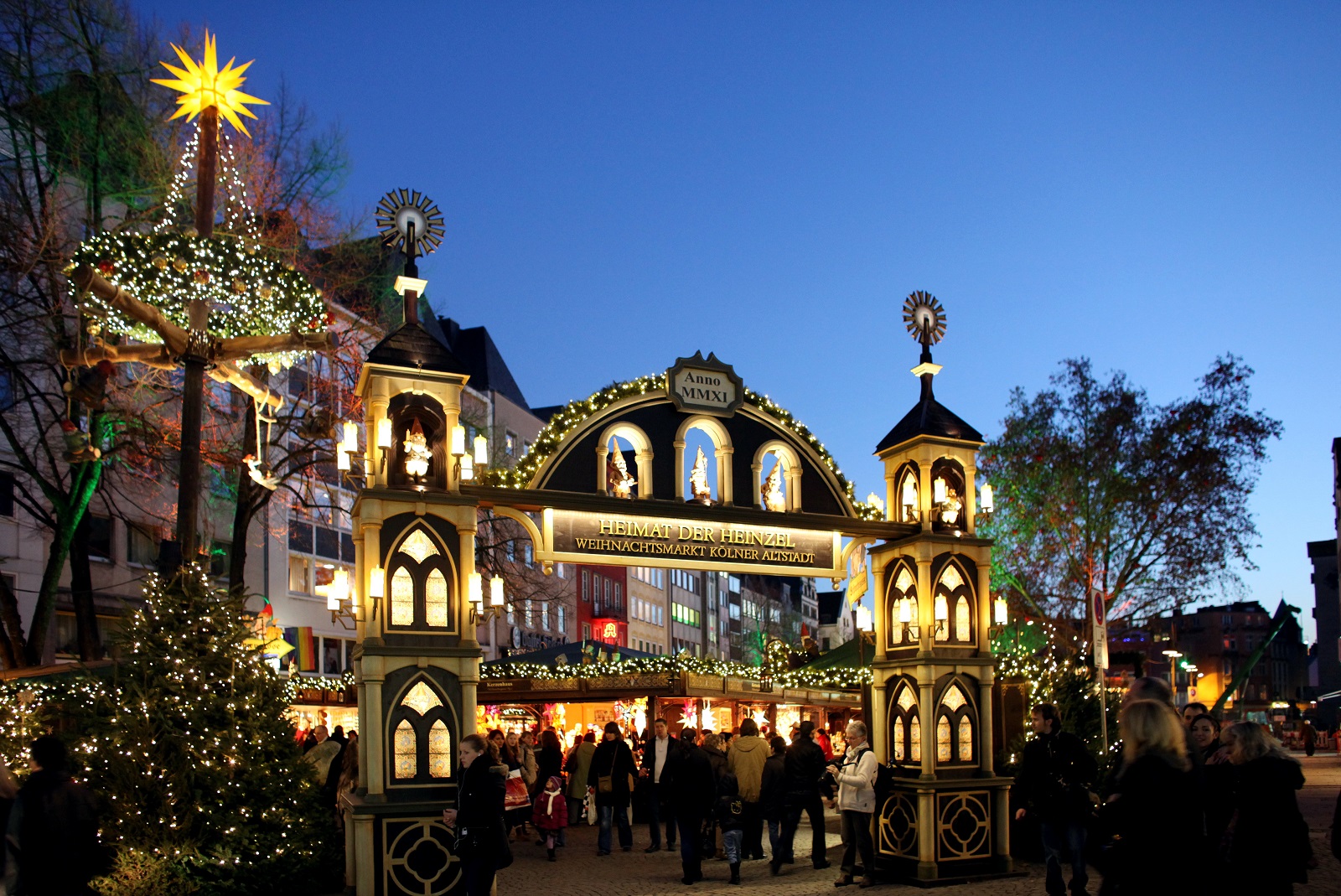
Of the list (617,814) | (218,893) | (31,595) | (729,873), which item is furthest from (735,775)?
(31,595)

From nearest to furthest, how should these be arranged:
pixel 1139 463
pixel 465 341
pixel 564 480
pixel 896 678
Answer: pixel 564 480
pixel 896 678
pixel 1139 463
pixel 465 341

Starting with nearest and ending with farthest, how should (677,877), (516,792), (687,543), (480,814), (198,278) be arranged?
(480,814) → (516,792) → (198,278) → (687,543) → (677,877)

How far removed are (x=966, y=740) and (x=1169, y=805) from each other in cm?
856

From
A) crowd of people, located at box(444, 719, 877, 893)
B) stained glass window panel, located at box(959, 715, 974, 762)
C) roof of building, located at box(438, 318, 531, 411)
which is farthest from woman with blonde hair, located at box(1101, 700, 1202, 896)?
roof of building, located at box(438, 318, 531, 411)

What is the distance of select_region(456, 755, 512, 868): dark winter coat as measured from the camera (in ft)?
28.9

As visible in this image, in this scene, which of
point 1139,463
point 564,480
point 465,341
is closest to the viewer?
point 564,480

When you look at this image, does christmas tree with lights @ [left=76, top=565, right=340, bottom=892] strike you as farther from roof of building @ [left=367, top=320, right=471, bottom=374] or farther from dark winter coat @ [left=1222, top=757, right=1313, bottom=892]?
dark winter coat @ [left=1222, top=757, right=1313, bottom=892]

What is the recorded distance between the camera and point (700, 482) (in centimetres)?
1355

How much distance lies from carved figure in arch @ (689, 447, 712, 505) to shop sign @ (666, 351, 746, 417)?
0.59 metres

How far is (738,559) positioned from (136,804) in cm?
625

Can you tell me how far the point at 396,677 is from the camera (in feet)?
36.8

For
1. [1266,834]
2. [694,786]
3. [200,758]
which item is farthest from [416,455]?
[1266,834]

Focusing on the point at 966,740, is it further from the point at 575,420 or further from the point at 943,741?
the point at 575,420

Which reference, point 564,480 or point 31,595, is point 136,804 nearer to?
point 564,480
